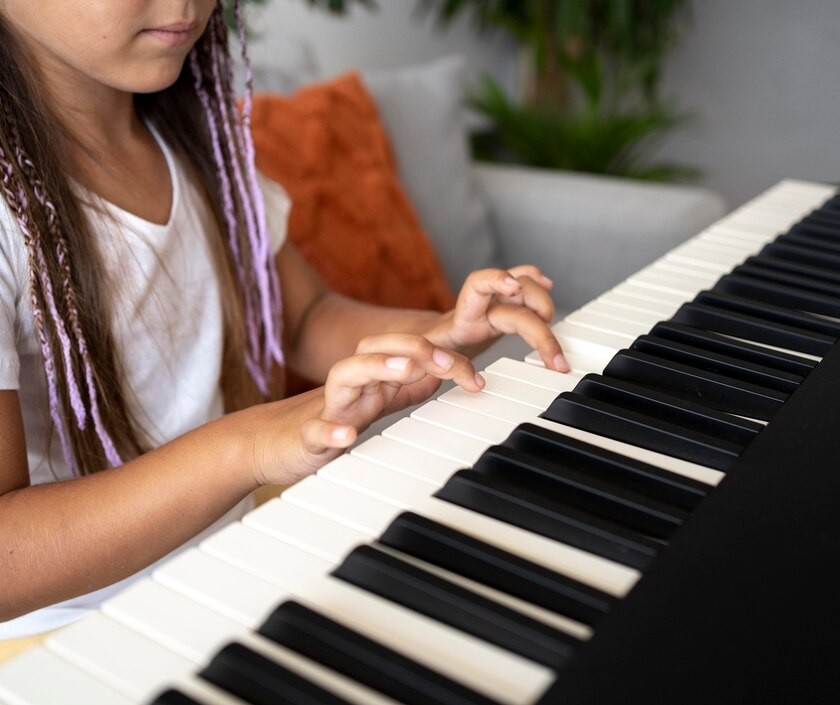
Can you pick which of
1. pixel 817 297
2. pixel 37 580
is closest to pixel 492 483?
pixel 37 580

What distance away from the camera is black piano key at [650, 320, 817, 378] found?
2.54ft

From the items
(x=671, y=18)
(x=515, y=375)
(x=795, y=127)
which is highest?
(x=671, y=18)

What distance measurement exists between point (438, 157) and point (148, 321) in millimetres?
985

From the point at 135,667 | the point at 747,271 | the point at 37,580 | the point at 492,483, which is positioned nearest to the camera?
the point at 135,667

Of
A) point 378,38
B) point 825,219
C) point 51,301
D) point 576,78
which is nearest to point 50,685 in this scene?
point 51,301

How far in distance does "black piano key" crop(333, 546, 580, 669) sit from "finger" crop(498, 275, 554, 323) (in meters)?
0.43

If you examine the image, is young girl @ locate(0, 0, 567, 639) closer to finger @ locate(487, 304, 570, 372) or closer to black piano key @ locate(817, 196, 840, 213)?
finger @ locate(487, 304, 570, 372)

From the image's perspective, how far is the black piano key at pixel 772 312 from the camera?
850 millimetres

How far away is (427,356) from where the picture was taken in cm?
68

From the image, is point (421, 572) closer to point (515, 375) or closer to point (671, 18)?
point (515, 375)

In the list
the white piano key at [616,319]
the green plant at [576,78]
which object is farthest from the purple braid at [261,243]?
the green plant at [576,78]

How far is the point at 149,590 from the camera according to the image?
1.64 ft

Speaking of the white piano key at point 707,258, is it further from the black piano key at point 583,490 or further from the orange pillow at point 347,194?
the orange pillow at point 347,194

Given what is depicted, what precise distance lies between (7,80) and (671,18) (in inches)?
119
